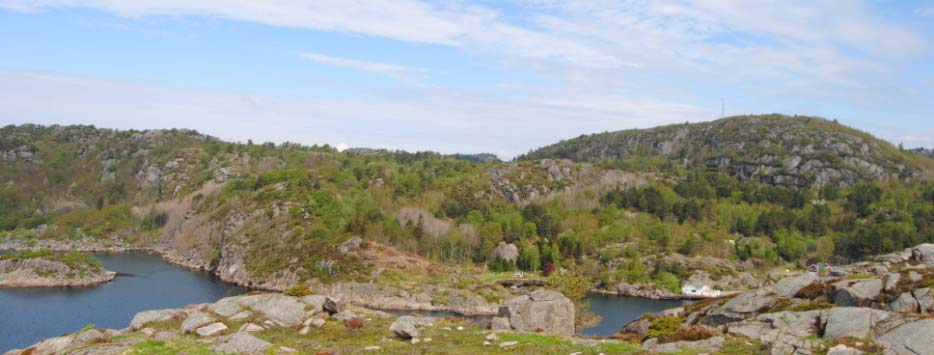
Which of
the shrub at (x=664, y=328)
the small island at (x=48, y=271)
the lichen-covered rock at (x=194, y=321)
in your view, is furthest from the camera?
the small island at (x=48, y=271)

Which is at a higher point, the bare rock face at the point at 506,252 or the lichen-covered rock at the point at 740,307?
the lichen-covered rock at the point at 740,307

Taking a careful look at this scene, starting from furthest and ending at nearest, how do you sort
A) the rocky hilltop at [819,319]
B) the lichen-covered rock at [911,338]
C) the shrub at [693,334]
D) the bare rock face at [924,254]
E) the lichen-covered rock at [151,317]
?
the bare rock face at [924,254], the lichen-covered rock at [151,317], the shrub at [693,334], the rocky hilltop at [819,319], the lichen-covered rock at [911,338]

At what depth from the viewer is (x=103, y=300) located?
122312 mm

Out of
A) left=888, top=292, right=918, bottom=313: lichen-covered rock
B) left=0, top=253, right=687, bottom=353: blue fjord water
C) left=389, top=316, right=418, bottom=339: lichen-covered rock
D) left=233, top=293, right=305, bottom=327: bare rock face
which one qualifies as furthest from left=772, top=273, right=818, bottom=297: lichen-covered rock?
left=0, top=253, right=687, bottom=353: blue fjord water

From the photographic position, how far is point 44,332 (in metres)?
A: 92.2

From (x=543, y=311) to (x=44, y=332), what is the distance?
3178 inches

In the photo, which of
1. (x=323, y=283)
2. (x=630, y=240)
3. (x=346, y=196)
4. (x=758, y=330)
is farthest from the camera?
(x=346, y=196)

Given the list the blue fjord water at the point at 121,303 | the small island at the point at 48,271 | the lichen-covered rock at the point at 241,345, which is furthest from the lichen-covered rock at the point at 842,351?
the small island at the point at 48,271

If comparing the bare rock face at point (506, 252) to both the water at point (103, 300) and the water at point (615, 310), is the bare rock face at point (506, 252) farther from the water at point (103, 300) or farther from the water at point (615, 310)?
the water at point (103, 300)

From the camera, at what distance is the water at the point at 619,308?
115 m

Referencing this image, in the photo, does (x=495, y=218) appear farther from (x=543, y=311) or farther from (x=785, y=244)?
(x=543, y=311)

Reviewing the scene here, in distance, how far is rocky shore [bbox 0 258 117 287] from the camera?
442ft

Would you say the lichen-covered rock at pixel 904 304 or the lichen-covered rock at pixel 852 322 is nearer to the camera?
the lichen-covered rock at pixel 852 322

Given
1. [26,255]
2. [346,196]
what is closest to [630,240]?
[346,196]
